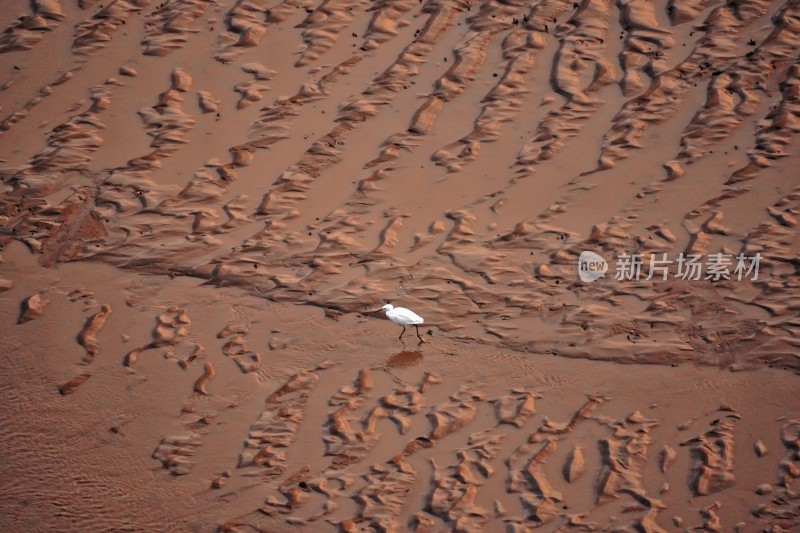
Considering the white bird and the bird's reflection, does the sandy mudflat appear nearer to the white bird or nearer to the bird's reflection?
the bird's reflection

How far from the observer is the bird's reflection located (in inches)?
298

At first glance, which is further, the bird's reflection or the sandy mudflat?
the bird's reflection

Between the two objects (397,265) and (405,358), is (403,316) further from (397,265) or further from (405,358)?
(397,265)

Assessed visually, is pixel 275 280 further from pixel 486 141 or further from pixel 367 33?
pixel 367 33

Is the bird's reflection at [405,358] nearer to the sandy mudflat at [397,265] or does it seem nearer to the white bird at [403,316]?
the sandy mudflat at [397,265]

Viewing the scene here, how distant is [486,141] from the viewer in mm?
8867

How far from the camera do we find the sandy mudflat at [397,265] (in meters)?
7.01

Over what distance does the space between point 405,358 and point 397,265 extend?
87cm

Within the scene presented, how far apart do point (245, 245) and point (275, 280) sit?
16.9 inches

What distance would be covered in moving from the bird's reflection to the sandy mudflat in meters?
0.02

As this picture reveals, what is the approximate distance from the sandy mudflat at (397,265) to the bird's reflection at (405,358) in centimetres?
2

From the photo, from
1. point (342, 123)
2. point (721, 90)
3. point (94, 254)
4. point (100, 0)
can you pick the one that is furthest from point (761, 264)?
point (100, 0)

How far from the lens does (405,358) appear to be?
7609 millimetres

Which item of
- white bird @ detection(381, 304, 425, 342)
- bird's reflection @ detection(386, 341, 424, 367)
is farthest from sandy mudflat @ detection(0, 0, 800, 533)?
white bird @ detection(381, 304, 425, 342)
